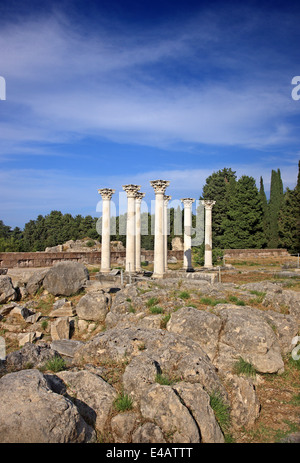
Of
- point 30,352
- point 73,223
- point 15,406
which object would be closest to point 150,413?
point 15,406

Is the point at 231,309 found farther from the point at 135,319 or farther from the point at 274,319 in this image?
the point at 135,319

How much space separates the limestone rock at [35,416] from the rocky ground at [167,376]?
0.04 ft

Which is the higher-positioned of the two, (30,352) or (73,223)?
(73,223)

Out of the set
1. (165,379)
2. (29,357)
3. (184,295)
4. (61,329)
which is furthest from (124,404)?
(61,329)

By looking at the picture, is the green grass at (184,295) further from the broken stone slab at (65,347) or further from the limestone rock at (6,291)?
the limestone rock at (6,291)

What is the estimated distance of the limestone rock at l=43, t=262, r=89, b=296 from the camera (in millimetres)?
20062

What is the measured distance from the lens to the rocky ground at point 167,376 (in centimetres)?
Answer: 534

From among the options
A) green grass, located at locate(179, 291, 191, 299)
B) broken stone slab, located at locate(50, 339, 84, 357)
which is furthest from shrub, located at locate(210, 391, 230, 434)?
green grass, located at locate(179, 291, 191, 299)

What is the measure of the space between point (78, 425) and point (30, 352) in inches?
142

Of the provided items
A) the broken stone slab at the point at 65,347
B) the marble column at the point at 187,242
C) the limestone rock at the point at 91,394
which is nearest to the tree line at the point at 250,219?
the marble column at the point at 187,242

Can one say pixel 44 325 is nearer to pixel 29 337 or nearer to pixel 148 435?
pixel 29 337

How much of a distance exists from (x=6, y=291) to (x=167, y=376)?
574 inches

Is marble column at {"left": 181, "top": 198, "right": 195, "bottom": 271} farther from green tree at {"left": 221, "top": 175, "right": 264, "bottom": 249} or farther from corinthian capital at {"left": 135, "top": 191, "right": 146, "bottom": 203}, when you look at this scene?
green tree at {"left": 221, "top": 175, "right": 264, "bottom": 249}

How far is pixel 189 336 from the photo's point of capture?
9.63m
